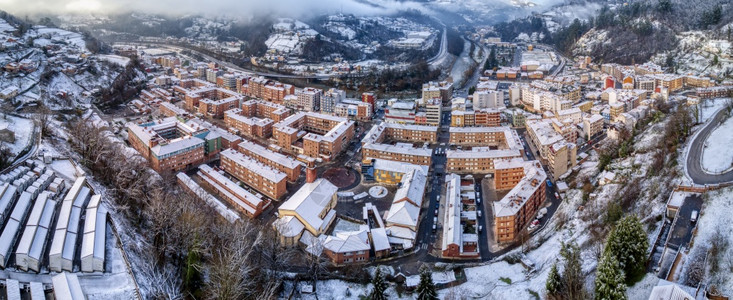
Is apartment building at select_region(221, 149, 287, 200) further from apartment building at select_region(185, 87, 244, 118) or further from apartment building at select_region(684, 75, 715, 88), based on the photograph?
apartment building at select_region(684, 75, 715, 88)

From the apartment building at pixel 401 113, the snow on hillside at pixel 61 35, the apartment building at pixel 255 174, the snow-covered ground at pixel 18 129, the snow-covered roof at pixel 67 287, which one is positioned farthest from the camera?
the snow on hillside at pixel 61 35

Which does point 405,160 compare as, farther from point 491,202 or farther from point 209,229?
point 209,229

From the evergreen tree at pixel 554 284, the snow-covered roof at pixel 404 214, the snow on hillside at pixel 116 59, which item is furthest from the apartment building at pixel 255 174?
the snow on hillside at pixel 116 59

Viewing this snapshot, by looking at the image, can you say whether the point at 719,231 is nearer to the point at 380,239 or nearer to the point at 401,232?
the point at 401,232

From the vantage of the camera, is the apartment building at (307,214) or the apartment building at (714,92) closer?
the apartment building at (307,214)

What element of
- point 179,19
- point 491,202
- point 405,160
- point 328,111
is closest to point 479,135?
point 405,160

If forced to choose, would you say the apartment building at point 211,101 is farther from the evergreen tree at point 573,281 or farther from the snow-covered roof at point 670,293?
the snow-covered roof at point 670,293

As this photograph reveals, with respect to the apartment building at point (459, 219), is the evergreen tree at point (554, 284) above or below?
above
